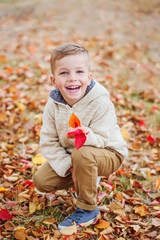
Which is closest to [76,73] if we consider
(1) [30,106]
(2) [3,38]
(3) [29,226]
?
(3) [29,226]

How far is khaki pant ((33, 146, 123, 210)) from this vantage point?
5.80ft

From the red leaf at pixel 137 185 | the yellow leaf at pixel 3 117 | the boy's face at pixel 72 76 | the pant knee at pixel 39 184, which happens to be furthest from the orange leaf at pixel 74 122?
the yellow leaf at pixel 3 117

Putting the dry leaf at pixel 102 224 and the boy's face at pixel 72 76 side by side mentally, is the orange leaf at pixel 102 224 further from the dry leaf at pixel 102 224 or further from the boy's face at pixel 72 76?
the boy's face at pixel 72 76

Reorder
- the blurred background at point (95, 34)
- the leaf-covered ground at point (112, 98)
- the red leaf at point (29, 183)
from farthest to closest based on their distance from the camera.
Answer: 1. the blurred background at point (95, 34)
2. the red leaf at point (29, 183)
3. the leaf-covered ground at point (112, 98)

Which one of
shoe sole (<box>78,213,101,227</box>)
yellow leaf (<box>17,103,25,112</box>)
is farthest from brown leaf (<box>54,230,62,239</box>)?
yellow leaf (<box>17,103,25,112</box>)

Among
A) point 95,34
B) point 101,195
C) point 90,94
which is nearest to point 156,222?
point 101,195

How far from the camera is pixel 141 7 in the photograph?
24.1ft

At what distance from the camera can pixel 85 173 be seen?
1771mm

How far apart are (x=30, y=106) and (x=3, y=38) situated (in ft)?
9.68

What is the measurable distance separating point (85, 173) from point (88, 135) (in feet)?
0.86

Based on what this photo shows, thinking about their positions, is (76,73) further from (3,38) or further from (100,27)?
(100,27)

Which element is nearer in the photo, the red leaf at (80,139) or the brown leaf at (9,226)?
the red leaf at (80,139)

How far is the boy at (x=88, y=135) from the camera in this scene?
71.2 inches

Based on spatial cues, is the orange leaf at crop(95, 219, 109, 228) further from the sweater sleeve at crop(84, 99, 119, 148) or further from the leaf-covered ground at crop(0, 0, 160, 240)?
the sweater sleeve at crop(84, 99, 119, 148)
